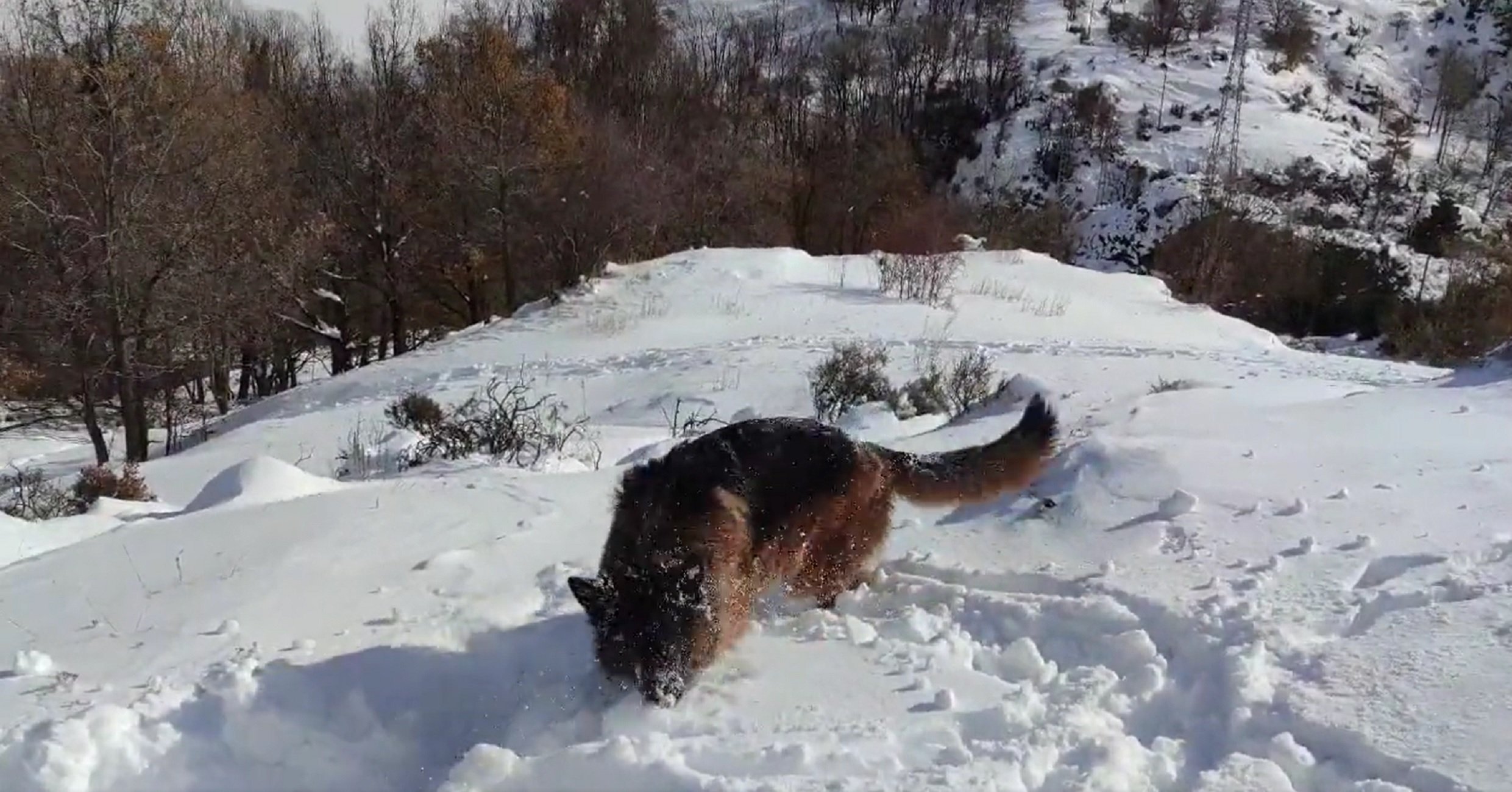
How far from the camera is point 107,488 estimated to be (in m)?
8.23

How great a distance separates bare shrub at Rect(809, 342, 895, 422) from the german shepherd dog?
17.8ft

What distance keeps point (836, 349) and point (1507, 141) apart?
4963cm

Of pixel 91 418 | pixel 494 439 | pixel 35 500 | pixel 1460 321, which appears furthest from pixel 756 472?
pixel 1460 321

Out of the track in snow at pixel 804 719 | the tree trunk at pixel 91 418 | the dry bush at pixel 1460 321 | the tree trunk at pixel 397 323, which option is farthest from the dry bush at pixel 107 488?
the tree trunk at pixel 397 323

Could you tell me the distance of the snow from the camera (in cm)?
279

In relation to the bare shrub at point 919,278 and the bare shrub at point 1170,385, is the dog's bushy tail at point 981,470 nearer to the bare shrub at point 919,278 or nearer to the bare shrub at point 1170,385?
the bare shrub at point 1170,385

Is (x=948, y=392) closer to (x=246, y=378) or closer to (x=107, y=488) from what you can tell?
(x=107, y=488)

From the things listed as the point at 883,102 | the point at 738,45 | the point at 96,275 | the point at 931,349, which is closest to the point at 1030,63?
the point at 883,102

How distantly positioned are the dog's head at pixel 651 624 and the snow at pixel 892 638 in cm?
9

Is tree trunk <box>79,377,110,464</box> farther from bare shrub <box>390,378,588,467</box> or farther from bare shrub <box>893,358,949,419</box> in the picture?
bare shrub <box>893,358,949,419</box>

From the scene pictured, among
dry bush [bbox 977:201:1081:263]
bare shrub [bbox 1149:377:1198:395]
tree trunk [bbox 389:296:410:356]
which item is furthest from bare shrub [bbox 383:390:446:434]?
dry bush [bbox 977:201:1081:263]

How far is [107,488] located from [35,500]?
2.65 feet

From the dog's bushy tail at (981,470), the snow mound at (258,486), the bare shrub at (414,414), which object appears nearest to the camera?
the dog's bushy tail at (981,470)

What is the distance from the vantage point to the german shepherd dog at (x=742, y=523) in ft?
10.4
